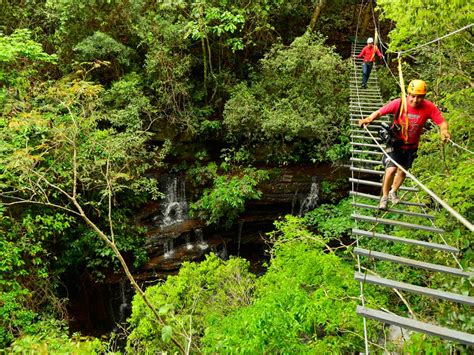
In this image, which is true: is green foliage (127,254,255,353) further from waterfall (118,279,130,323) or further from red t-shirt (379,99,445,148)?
red t-shirt (379,99,445,148)

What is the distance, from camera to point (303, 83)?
11.1m

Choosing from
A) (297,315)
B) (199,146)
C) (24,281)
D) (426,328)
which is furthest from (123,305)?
(426,328)

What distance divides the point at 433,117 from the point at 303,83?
23.6 feet

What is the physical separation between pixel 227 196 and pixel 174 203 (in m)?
2.37

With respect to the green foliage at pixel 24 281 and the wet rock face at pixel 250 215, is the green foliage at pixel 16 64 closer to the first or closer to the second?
the green foliage at pixel 24 281

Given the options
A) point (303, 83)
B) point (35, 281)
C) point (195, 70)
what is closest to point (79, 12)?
point (195, 70)

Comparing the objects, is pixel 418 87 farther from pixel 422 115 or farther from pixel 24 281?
pixel 24 281

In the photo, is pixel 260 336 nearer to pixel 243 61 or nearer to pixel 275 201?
pixel 275 201

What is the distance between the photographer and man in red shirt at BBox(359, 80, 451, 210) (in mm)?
4129

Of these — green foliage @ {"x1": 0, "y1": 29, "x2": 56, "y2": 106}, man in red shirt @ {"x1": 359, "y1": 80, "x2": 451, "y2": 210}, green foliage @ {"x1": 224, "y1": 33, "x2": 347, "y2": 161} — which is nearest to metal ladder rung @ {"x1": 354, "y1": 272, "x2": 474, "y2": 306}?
man in red shirt @ {"x1": 359, "y1": 80, "x2": 451, "y2": 210}

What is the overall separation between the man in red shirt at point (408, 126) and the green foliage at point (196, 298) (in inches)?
134

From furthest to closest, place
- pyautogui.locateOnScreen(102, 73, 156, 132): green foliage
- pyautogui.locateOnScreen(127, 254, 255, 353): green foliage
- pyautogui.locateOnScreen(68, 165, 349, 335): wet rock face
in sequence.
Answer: pyautogui.locateOnScreen(68, 165, 349, 335): wet rock face < pyautogui.locateOnScreen(102, 73, 156, 132): green foliage < pyautogui.locateOnScreen(127, 254, 255, 353): green foliage

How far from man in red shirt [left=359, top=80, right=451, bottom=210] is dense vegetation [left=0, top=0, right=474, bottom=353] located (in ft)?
3.87

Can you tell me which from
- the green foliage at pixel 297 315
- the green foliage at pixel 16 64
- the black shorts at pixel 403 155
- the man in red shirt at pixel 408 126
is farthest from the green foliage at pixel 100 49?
the black shorts at pixel 403 155
